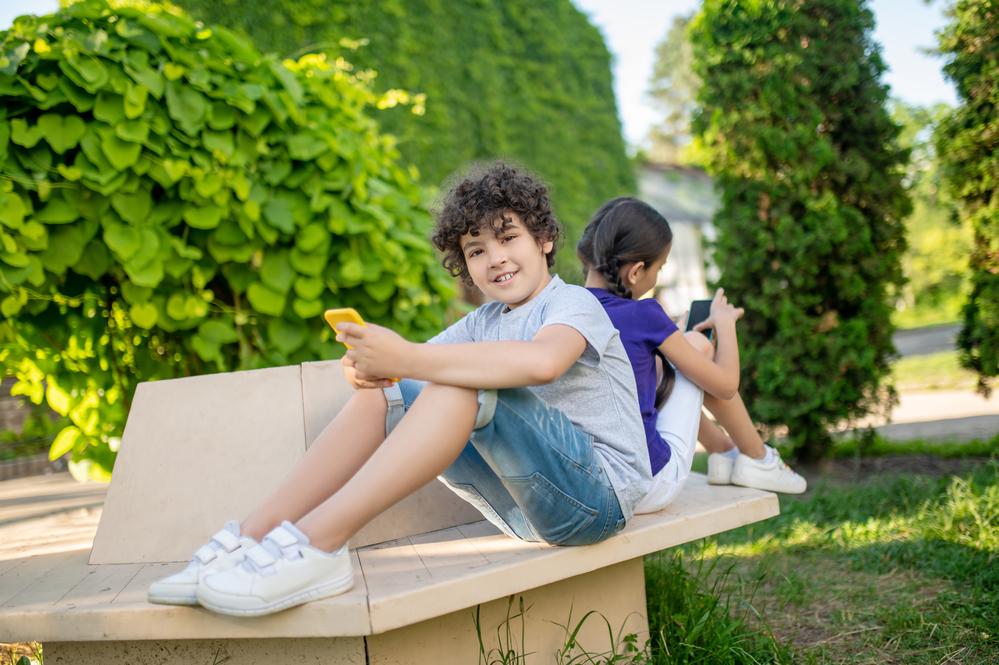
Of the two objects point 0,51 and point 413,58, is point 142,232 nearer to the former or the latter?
point 0,51

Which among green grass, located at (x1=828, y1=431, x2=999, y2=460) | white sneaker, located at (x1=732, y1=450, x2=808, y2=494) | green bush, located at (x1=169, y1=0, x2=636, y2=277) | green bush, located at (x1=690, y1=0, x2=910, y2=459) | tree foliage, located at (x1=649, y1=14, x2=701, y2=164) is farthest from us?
tree foliage, located at (x1=649, y1=14, x2=701, y2=164)

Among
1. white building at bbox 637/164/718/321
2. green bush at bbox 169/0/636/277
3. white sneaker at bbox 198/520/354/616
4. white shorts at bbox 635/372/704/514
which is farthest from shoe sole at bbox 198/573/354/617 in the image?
white building at bbox 637/164/718/321

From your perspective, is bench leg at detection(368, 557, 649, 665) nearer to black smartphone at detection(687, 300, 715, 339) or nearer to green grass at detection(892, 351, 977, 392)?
black smartphone at detection(687, 300, 715, 339)

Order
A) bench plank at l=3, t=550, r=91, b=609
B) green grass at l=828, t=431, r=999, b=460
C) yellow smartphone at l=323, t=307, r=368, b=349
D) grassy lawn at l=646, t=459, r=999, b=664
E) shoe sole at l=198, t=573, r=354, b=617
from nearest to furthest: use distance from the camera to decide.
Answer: shoe sole at l=198, t=573, r=354, b=617
yellow smartphone at l=323, t=307, r=368, b=349
bench plank at l=3, t=550, r=91, b=609
grassy lawn at l=646, t=459, r=999, b=664
green grass at l=828, t=431, r=999, b=460

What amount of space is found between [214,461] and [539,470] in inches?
35.7

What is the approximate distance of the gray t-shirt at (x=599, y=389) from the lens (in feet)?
6.18

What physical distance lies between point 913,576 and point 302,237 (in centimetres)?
229

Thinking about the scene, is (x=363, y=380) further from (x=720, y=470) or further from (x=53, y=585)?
(x=720, y=470)

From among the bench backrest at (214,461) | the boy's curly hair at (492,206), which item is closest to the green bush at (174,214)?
the bench backrest at (214,461)

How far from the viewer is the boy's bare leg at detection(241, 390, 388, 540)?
70.7 inches

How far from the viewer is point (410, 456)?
166cm

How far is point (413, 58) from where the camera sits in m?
7.42

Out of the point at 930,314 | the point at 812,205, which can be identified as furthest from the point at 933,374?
the point at 930,314

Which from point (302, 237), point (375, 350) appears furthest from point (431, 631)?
point (302, 237)
